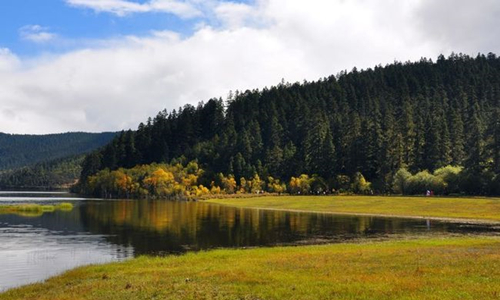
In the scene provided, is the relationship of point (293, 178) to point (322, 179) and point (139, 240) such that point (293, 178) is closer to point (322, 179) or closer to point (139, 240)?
point (322, 179)

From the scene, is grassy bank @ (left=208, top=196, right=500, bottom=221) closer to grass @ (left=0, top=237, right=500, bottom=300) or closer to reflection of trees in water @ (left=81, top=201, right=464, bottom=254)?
reflection of trees in water @ (left=81, top=201, right=464, bottom=254)

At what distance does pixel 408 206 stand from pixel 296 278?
87367 mm

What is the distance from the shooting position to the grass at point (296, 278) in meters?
24.1

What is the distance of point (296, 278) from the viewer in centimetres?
2823

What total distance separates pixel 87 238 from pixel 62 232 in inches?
381

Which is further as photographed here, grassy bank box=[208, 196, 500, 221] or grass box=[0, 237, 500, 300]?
grassy bank box=[208, 196, 500, 221]

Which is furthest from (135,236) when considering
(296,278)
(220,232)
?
(296,278)

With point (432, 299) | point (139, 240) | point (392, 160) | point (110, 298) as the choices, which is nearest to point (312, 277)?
point (432, 299)

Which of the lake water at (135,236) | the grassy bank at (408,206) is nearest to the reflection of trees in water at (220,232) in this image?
the lake water at (135,236)

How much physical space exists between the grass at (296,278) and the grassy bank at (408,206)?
190 feet

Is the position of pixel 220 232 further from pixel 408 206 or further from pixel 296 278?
pixel 408 206

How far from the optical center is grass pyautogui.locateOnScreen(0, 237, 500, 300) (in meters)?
24.1

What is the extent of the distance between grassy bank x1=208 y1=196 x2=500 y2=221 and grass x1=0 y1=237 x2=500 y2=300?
5791 cm

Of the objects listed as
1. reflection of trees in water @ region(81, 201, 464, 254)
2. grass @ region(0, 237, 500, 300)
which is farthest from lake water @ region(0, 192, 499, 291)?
grass @ region(0, 237, 500, 300)
